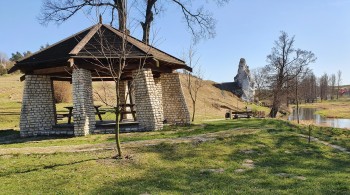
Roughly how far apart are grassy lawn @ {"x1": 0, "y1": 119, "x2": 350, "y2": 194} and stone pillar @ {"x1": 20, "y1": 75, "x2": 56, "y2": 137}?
3263 mm

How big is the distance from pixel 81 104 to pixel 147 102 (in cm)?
273

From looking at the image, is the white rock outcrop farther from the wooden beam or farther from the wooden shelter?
the wooden beam

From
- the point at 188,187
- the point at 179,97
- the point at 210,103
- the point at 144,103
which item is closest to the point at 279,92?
the point at 210,103

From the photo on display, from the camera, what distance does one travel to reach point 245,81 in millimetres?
59875

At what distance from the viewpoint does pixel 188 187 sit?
651 cm

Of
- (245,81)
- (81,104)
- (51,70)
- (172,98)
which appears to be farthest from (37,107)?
(245,81)

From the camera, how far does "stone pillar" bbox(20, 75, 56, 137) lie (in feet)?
46.1

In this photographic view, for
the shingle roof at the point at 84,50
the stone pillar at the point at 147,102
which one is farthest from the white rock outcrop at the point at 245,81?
the stone pillar at the point at 147,102

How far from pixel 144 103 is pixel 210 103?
2979 centimetres

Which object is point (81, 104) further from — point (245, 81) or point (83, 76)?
point (245, 81)

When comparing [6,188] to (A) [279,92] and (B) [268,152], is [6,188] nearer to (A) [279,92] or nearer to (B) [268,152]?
(B) [268,152]

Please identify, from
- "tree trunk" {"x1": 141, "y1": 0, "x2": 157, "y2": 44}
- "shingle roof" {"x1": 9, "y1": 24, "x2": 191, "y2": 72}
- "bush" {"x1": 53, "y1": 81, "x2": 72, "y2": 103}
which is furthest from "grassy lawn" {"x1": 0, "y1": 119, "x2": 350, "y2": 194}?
"bush" {"x1": 53, "y1": 81, "x2": 72, "y2": 103}

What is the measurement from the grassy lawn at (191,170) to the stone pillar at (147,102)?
8.72ft

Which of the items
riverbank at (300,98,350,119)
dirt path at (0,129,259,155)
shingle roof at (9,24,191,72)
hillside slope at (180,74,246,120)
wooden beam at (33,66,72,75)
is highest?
shingle roof at (9,24,191,72)
